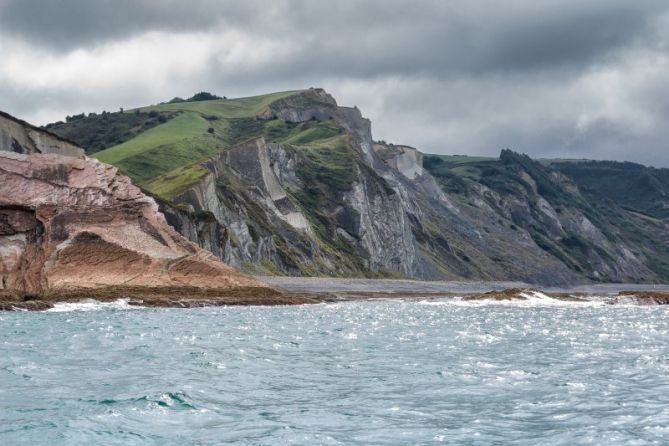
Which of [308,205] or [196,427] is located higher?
[308,205]

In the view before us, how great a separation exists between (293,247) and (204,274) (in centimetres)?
7598

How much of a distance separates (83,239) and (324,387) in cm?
5360

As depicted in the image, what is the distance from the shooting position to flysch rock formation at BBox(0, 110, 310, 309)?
69312mm

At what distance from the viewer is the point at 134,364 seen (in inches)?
1094

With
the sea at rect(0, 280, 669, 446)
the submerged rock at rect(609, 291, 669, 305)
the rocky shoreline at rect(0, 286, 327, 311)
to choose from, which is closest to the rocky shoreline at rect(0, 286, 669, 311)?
the rocky shoreline at rect(0, 286, 327, 311)

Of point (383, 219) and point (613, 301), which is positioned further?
point (383, 219)

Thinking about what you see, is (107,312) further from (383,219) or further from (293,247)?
(383,219)

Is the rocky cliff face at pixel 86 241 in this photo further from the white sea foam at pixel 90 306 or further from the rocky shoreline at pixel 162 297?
the white sea foam at pixel 90 306

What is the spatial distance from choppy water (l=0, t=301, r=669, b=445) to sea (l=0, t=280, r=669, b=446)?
2.6 inches

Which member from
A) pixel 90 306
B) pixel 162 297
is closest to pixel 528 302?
pixel 162 297

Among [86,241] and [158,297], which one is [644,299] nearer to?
[158,297]

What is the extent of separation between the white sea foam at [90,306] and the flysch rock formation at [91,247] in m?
1.43

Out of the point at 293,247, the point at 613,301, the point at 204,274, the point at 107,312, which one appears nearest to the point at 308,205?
the point at 293,247

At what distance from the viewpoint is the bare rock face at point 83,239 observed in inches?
2751
